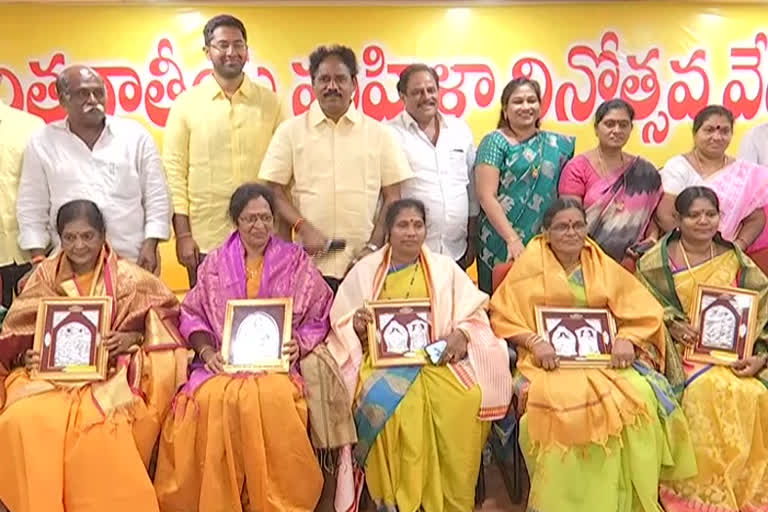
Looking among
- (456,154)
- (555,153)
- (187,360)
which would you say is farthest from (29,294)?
(555,153)

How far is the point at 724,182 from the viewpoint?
13.7 ft

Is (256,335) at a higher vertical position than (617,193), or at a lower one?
lower

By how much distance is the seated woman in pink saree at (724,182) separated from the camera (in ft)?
13.6

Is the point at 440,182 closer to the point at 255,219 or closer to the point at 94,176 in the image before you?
the point at 255,219

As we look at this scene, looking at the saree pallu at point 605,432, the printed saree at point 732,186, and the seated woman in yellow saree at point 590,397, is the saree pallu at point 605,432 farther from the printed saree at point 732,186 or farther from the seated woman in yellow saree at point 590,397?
the printed saree at point 732,186

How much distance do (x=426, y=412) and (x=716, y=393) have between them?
118cm

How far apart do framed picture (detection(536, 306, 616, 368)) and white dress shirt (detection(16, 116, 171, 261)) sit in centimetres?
188

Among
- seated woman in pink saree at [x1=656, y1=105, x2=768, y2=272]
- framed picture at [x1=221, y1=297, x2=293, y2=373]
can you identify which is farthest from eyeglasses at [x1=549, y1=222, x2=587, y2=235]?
framed picture at [x1=221, y1=297, x2=293, y2=373]

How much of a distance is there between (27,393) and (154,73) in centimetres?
292

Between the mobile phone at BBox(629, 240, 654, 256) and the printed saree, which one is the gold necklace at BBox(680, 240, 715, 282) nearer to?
the mobile phone at BBox(629, 240, 654, 256)

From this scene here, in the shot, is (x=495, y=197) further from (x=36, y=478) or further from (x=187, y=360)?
(x=36, y=478)

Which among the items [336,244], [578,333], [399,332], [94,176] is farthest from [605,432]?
[94,176]

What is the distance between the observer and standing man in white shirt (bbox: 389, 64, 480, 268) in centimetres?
421

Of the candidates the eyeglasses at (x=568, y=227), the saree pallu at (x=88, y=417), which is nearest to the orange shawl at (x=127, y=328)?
the saree pallu at (x=88, y=417)
